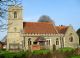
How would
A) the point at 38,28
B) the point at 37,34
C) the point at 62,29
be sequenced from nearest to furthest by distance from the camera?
the point at 37,34 → the point at 38,28 → the point at 62,29

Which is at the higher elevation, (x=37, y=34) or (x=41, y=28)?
(x=41, y=28)

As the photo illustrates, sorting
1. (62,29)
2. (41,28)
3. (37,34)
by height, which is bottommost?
(37,34)

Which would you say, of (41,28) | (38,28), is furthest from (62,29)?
(38,28)

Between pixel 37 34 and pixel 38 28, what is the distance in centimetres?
201

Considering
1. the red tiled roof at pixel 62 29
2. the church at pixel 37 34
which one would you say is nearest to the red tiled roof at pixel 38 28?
the church at pixel 37 34

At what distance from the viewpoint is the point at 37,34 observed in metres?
69.5

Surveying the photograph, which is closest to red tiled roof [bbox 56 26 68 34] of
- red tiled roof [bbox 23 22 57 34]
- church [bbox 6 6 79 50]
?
church [bbox 6 6 79 50]

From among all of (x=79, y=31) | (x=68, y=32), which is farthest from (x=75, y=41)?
(x=79, y=31)

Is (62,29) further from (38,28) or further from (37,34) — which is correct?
(37,34)

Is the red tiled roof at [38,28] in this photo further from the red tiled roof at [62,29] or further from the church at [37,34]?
the red tiled roof at [62,29]

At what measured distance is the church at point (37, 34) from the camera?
68.4 meters

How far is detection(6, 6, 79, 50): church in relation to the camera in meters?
68.4

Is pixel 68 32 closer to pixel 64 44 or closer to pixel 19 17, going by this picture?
pixel 64 44

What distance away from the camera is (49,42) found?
69.8m
